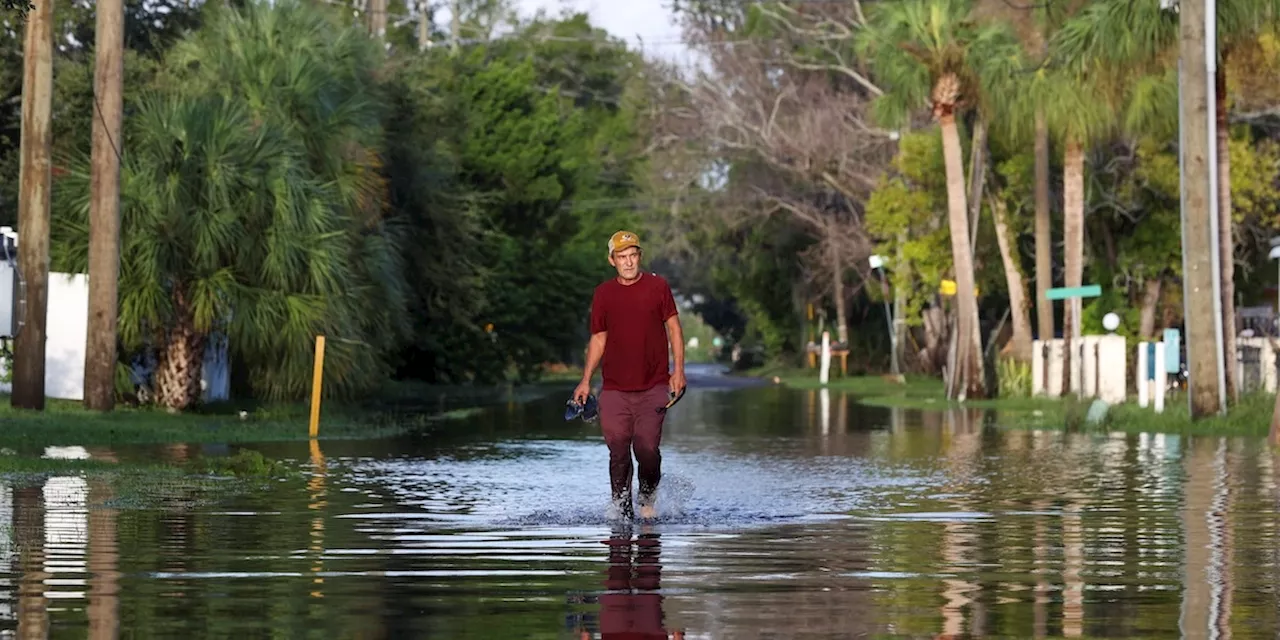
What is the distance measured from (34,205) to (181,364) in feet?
12.8

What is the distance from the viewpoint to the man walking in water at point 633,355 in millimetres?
15820

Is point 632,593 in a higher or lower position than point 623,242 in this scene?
lower

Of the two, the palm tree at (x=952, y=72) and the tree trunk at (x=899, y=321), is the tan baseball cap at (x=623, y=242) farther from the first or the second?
the tree trunk at (x=899, y=321)

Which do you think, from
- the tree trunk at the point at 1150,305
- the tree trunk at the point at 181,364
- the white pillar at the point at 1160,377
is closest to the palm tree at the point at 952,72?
the tree trunk at the point at 1150,305

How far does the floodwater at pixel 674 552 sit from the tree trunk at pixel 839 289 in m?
45.1

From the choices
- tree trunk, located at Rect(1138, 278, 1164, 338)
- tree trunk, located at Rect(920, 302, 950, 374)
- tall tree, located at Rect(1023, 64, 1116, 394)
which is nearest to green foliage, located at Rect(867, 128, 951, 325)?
tree trunk, located at Rect(920, 302, 950, 374)

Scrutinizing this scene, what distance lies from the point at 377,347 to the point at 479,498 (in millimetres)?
19969

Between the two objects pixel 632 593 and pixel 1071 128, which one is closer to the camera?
pixel 632 593

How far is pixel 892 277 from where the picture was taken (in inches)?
2486

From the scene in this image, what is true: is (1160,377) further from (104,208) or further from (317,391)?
(104,208)

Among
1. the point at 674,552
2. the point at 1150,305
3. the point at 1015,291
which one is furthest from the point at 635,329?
the point at 1150,305

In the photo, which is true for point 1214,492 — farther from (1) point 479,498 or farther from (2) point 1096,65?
(2) point 1096,65

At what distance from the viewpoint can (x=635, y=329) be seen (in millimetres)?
15844

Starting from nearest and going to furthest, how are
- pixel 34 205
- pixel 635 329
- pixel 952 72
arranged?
pixel 635 329, pixel 34 205, pixel 952 72
